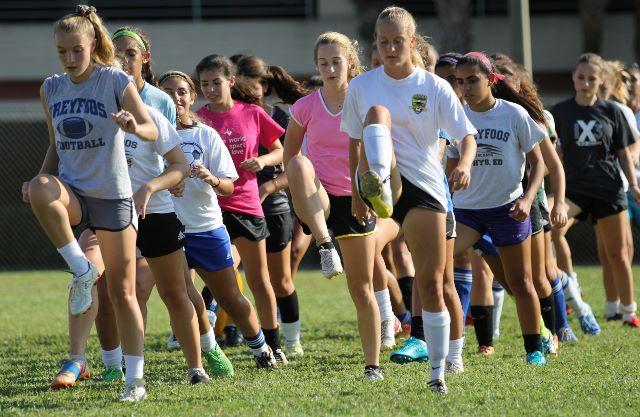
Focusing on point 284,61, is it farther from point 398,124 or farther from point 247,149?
point 398,124

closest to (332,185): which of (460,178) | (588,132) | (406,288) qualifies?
(460,178)

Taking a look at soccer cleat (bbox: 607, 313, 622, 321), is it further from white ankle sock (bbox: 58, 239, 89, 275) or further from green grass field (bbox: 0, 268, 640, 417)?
white ankle sock (bbox: 58, 239, 89, 275)

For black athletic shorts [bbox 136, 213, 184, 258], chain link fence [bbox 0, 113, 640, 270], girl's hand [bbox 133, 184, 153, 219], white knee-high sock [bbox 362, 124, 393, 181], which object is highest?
white knee-high sock [bbox 362, 124, 393, 181]

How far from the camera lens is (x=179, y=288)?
6090 mm

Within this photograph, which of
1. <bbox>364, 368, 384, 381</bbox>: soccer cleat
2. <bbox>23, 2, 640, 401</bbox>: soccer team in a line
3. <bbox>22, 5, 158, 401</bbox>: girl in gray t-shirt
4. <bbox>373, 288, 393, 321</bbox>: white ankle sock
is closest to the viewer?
<bbox>22, 5, 158, 401</bbox>: girl in gray t-shirt

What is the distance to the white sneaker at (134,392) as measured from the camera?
570cm

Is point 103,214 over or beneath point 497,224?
over

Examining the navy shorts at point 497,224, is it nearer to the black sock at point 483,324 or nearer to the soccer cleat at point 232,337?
the black sock at point 483,324

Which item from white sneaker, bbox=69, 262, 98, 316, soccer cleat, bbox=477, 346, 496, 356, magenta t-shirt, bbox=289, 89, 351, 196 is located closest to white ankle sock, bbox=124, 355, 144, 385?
white sneaker, bbox=69, 262, 98, 316

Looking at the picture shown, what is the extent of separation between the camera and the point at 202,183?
6867mm

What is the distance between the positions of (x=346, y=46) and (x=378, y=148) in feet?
5.72

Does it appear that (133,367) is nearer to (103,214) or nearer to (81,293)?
(81,293)

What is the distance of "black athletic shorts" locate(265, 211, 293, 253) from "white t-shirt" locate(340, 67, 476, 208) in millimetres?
Result: 2373

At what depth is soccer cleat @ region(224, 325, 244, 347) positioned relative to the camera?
866 cm
